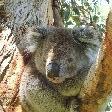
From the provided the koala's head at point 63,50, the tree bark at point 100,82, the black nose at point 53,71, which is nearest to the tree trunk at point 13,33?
the koala's head at point 63,50

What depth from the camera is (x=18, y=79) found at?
2842 mm

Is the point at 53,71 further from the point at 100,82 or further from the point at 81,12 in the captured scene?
the point at 81,12

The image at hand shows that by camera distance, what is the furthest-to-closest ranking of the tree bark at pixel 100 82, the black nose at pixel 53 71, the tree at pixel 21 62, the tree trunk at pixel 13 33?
the tree trunk at pixel 13 33 → the black nose at pixel 53 71 → the tree at pixel 21 62 → the tree bark at pixel 100 82

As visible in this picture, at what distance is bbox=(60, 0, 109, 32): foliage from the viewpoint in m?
4.26

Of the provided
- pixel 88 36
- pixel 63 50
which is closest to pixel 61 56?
pixel 63 50

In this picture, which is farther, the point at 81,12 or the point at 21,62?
the point at 81,12

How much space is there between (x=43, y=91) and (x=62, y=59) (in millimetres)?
289

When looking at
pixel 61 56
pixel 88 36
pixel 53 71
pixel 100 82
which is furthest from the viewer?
pixel 88 36

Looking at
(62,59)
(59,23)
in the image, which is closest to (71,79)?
(62,59)

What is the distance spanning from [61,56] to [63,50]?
0.25 feet

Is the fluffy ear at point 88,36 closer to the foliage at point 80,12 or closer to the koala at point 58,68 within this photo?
the koala at point 58,68

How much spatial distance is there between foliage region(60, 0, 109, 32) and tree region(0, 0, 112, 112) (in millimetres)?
599

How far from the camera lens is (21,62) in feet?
9.57

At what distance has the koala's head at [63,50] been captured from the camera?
2473mm
